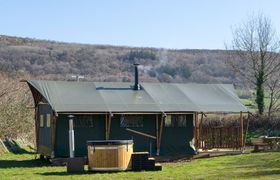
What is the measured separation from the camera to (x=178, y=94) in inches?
1153

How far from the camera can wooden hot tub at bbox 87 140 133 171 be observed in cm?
2167

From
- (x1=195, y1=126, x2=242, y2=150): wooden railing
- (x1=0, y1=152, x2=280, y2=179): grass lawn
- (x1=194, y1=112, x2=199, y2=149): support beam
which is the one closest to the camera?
(x1=0, y1=152, x2=280, y2=179): grass lawn

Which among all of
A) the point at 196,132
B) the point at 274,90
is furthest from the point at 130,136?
the point at 274,90

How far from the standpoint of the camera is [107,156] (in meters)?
21.8

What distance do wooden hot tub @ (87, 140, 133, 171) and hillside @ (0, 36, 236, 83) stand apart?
47.9 meters

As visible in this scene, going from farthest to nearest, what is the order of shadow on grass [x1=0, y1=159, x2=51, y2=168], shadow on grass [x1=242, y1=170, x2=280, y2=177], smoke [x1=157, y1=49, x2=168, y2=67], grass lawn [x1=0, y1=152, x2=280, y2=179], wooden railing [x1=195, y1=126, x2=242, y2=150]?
1. smoke [x1=157, y1=49, x2=168, y2=67]
2. wooden railing [x1=195, y1=126, x2=242, y2=150]
3. shadow on grass [x1=0, y1=159, x2=51, y2=168]
4. grass lawn [x1=0, y1=152, x2=280, y2=179]
5. shadow on grass [x1=242, y1=170, x2=280, y2=177]

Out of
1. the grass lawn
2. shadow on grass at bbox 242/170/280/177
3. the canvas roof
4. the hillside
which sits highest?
the hillside

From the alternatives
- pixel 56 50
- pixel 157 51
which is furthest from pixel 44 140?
pixel 157 51

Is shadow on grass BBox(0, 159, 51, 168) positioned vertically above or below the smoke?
below

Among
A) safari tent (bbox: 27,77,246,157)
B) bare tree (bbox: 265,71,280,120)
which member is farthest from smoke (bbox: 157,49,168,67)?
safari tent (bbox: 27,77,246,157)

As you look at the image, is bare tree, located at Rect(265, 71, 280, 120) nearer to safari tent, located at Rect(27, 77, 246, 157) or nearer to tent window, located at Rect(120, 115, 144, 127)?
safari tent, located at Rect(27, 77, 246, 157)

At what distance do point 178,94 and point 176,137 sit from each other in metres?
2.40

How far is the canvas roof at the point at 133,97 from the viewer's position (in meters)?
26.4

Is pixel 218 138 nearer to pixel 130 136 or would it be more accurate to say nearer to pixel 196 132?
pixel 196 132
